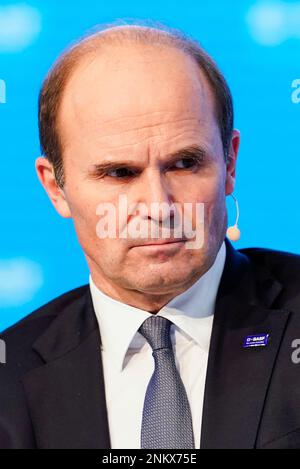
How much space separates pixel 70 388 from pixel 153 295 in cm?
24

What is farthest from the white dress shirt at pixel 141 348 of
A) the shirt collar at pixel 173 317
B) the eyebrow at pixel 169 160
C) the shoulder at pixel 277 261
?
the eyebrow at pixel 169 160

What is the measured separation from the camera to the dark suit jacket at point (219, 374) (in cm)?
193

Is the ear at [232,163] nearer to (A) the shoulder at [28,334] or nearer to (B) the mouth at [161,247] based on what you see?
(B) the mouth at [161,247]

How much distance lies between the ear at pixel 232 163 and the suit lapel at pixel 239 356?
138mm

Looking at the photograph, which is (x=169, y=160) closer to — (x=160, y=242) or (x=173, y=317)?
(x=160, y=242)

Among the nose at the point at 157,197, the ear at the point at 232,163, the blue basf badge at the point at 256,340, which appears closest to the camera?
the nose at the point at 157,197

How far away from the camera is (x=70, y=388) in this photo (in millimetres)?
2049

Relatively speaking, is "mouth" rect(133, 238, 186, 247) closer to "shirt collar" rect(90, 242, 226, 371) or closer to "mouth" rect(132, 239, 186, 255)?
"mouth" rect(132, 239, 186, 255)

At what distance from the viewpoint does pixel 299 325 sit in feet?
6.70

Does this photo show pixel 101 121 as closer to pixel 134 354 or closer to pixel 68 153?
pixel 68 153

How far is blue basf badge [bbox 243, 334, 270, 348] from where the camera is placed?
203 centimetres

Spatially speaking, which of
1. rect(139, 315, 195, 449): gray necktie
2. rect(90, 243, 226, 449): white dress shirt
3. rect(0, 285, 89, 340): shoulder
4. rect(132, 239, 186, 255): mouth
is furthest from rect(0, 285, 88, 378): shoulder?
rect(132, 239, 186, 255): mouth

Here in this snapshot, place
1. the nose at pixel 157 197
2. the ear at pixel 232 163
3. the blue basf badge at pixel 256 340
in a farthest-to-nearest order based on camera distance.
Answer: the ear at pixel 232 163, the blue basf badge at pixel 256 340, the nose at pixel 157 197

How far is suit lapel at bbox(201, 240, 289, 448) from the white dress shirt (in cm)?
4
